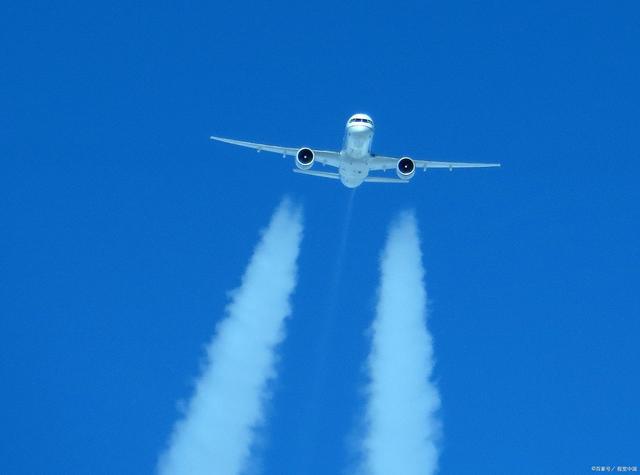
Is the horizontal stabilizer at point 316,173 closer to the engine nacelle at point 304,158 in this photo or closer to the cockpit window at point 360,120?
the engine nacelle at point 304,158

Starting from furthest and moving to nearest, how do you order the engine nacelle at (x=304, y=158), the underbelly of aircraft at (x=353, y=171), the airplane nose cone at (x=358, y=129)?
1. the engine nacelle at (x=304, y=158)
2. the underbelly of aircraft at (x=353, y=171)
3. the airplane nose cone at (x=358, y=129)

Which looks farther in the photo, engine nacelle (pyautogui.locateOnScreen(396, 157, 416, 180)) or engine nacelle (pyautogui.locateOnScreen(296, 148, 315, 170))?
engine nacelle (pyautogui.locateOnScreen(396, 157, 416, 180))

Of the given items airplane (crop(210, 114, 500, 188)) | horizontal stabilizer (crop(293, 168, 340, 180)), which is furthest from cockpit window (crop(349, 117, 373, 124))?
horizontal stabilizer (crop(293, 168, 340, 180))

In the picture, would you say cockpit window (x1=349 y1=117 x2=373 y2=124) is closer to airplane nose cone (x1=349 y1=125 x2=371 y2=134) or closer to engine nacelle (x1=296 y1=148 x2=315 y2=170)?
airplane nose cone (x1=349 y1=125 x2=371 y2=134)

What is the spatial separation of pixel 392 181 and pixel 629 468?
20.6 meters

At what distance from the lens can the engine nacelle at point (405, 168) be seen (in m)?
58.0

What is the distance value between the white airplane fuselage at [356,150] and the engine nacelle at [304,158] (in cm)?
173

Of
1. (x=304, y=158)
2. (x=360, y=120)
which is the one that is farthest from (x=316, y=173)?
(x=360, y=120)

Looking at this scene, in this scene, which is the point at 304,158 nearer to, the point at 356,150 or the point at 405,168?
the point at 356,150

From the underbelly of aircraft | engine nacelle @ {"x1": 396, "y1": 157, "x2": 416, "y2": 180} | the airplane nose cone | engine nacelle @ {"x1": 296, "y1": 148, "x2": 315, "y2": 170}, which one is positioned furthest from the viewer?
engine nacelle @ {"x1": 396, "y1": 157, "x2": 416, "y2": 180}

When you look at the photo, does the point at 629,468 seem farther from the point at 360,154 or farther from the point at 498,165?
the point at 360,154

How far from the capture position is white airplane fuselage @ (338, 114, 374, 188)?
56.2m

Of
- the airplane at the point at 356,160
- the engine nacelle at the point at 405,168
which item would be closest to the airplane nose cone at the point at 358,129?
the airplane at the point at 356,160

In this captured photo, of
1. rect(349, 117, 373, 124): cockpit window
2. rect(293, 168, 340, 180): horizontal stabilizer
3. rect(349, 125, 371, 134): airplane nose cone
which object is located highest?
rect(349, 117, 373, 124): cockpit window
